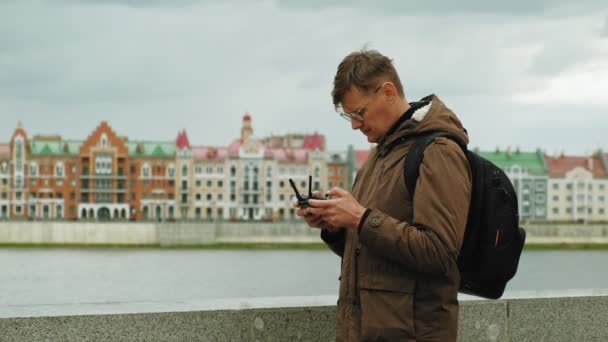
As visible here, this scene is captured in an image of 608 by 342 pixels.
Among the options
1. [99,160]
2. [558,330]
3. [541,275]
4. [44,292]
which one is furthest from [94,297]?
[99,160]

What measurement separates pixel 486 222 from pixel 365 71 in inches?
29.8

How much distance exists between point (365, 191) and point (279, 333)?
1602mm

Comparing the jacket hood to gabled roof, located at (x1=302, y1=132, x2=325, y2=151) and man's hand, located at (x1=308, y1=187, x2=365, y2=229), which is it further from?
gabled roof, located at (x1=302, y1=132, x2=325, y2=151)

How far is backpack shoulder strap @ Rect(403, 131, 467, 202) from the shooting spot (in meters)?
3.55

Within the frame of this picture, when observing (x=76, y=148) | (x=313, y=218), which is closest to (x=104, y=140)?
(x=76, y=148)

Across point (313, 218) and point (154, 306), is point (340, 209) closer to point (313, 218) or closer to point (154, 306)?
point (313, 218)

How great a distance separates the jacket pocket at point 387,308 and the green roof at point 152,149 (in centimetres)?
9669

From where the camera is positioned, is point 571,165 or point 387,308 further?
point 571,165

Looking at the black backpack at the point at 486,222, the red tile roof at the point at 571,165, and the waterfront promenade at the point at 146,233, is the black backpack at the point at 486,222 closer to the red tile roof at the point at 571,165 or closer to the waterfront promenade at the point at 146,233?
the waterfront promenade at the point at 146,233

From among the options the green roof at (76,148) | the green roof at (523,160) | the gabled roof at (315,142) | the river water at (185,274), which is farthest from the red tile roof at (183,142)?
the green roof at (523,160)

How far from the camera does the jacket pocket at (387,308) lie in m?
3.49

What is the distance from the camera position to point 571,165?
354ft

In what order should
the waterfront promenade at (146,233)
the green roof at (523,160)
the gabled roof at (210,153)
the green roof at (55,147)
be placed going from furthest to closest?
the green roof at (523,160) → the gabled roof at (210,153) → the green roof at (55,147) → the waterfront promenade at (146,233)

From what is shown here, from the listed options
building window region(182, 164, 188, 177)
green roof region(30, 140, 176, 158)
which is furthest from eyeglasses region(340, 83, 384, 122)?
green roof region(30, 140, 176, 158)
